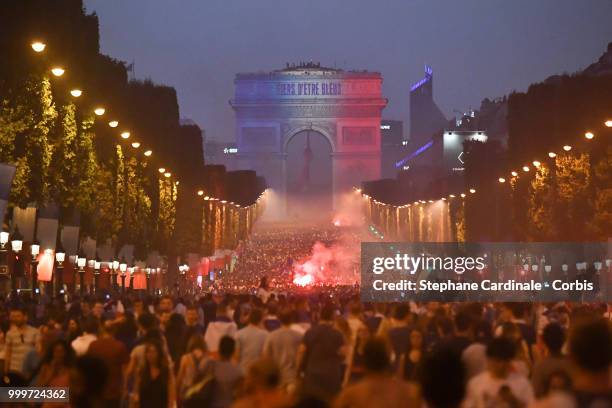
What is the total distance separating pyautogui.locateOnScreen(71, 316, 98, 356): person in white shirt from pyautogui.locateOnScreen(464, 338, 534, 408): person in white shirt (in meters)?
6.90

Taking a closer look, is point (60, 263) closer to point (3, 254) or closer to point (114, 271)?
point (3, 254)

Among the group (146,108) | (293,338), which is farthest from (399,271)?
(146,108)

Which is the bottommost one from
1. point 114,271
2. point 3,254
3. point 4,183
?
point 3,254

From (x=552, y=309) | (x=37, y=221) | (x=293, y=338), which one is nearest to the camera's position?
(x=293, y=338)

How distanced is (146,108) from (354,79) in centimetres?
11871

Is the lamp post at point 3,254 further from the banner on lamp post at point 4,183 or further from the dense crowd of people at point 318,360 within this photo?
the dense crowd of people at point 318,360

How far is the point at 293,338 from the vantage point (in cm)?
1700

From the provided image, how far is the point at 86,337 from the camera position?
59.9ft

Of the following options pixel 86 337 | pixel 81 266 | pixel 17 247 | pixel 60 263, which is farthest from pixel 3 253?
pixel 86 337

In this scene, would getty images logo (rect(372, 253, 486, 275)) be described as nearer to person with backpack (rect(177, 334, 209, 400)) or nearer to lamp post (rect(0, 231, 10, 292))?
lamp post (rect(0, 231, 10, 292))

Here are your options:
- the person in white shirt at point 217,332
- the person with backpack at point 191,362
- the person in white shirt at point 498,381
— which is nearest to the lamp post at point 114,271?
the person in white shirt at point 217,332

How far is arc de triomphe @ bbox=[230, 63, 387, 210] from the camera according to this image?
196m

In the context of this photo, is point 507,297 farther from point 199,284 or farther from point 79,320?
point 199,284

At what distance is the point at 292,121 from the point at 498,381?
18636 cm
